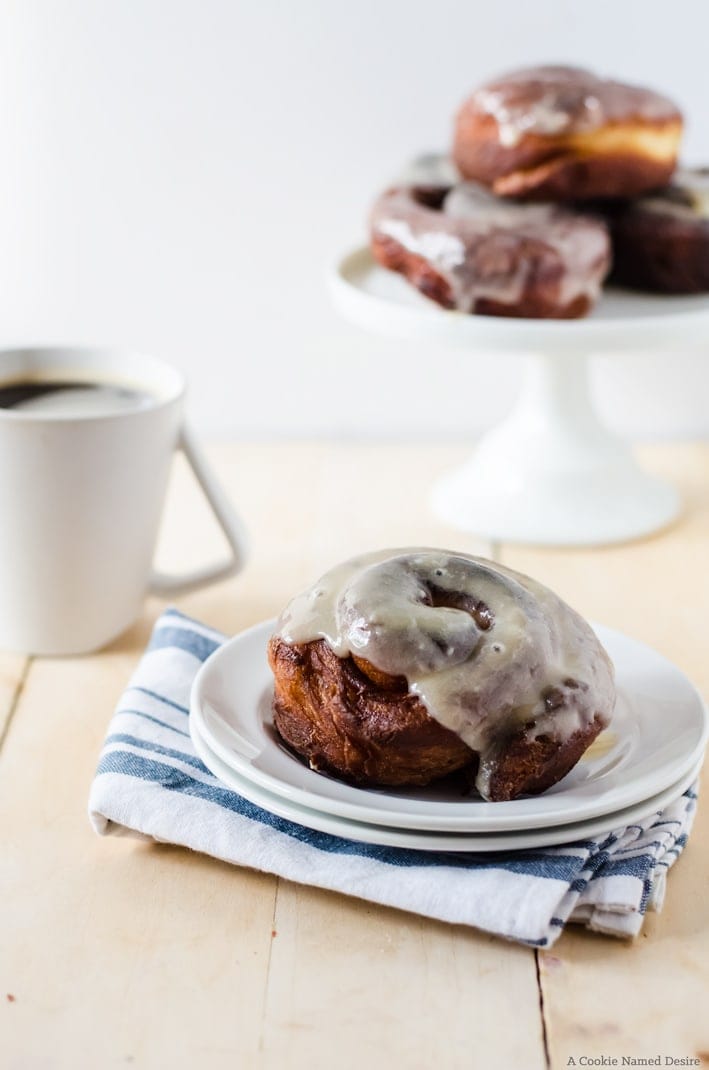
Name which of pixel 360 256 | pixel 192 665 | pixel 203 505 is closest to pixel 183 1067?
pixel 192 665

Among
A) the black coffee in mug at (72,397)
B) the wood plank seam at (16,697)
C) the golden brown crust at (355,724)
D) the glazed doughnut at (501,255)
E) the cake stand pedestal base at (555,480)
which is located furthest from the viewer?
the cake stand pedestal base at (555,480)

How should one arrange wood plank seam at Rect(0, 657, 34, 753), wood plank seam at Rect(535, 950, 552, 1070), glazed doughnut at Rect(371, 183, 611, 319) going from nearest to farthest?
wood plank seam at Rect(535, 950, 552, 1070)
wood plank seam at Rect(0, 657, 34, 753)
glazed doughnut at Rect(371, 183, 611, 319)

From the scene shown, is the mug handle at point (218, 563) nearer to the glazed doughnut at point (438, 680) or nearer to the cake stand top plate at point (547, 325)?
the cake stand top plate at point (547, 325)

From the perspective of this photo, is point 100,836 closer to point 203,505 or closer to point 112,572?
point 112,572

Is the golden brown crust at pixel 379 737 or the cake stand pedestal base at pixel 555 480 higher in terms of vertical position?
the golden brown crust at pixel 379 737

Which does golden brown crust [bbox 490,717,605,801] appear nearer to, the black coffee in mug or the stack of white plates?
the stack of white plates

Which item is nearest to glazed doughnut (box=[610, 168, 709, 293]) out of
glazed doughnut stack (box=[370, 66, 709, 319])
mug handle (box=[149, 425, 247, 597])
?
glazed doughnut stack (box=[370, 66, 709, 319])

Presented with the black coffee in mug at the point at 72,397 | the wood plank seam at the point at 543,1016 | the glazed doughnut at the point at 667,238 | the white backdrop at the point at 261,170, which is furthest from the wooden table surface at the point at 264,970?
the white backdrop at the point at 261,170
